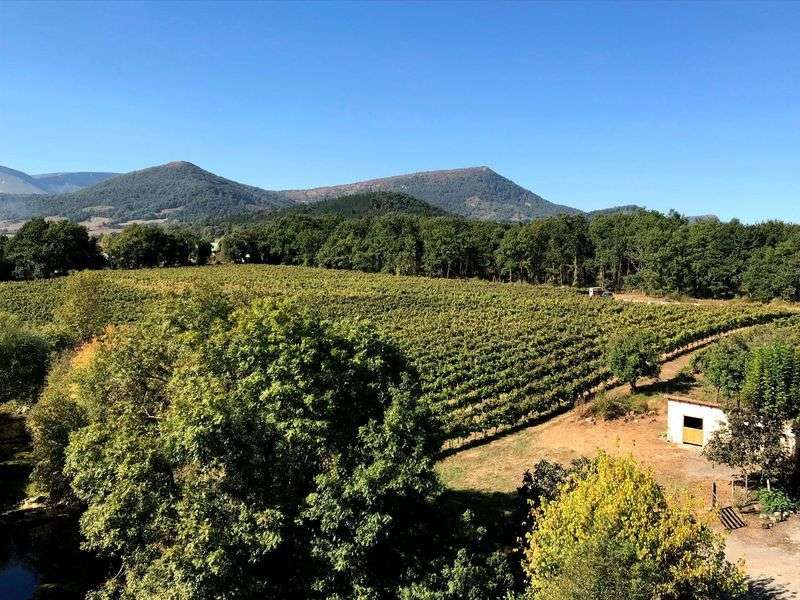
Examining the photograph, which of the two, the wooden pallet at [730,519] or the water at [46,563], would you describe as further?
the water at [46,563]

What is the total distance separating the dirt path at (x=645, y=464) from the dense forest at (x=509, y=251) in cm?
5692

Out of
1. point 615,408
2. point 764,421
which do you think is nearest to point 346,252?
point 615,408

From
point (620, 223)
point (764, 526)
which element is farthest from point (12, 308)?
point (620, 223)

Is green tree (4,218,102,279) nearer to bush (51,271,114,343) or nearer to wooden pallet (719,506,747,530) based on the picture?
bush (51,271,114,343)

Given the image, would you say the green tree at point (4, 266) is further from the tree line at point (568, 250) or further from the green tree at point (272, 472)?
the green tree at point (272, 472)

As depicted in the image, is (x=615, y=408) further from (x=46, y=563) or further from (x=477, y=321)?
(x=46, y=563)

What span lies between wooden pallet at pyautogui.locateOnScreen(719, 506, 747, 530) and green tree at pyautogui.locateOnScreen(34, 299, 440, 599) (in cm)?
1250

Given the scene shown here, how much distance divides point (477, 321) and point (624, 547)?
1976 inches

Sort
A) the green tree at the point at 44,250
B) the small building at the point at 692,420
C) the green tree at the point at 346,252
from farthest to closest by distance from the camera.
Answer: the green tree at the point at 346,252
the green tree at the point at 44,250
the small building at the point at 692,420

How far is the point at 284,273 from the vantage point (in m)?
111

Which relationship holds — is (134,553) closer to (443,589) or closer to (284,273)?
(443,589)

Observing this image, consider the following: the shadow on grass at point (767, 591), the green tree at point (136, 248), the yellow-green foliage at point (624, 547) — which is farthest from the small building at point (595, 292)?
the green tree at point (136, 248)

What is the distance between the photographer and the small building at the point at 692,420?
28.0 meters

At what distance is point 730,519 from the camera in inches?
824
